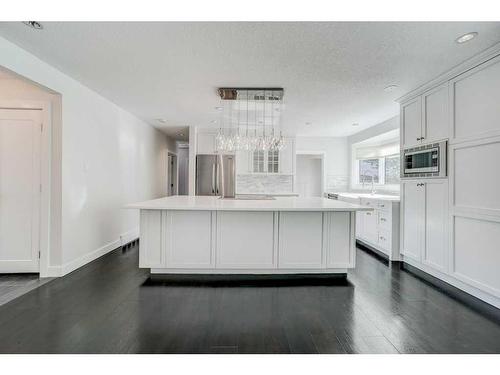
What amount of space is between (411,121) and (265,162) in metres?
3.26

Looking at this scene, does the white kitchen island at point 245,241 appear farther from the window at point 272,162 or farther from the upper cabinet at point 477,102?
the window at point 272,162

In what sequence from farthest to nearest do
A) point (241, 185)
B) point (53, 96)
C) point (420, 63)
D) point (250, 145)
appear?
point (241, 185)
point (250, 145)
point (53, 96)
point (420, 63)

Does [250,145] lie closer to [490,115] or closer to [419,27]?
[419,27]

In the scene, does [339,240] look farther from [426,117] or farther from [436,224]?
[426,117]

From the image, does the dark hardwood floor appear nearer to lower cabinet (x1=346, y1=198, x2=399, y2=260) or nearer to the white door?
the white door

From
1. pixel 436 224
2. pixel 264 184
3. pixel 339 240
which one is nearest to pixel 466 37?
pixel 436 224

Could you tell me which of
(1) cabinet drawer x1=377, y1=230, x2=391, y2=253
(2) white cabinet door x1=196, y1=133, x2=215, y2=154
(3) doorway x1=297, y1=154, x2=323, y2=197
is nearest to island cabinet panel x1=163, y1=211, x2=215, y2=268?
(1) cabinet drawer x1=377, y1=230, x2=391, y2=253

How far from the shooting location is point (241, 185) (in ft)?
20.7

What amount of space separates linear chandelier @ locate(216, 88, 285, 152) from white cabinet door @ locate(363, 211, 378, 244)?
1894 mm

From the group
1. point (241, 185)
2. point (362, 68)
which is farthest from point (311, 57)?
point (241, 185)

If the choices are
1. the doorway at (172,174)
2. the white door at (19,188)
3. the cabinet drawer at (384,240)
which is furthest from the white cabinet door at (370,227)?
the doorway at (172,174)

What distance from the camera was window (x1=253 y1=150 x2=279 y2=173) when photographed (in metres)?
6.21

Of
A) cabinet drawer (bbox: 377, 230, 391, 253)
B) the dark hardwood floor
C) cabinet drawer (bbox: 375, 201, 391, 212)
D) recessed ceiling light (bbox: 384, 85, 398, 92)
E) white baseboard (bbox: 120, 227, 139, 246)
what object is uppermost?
recessed ceiling light (bbox: 384, 85, 398, 92)
